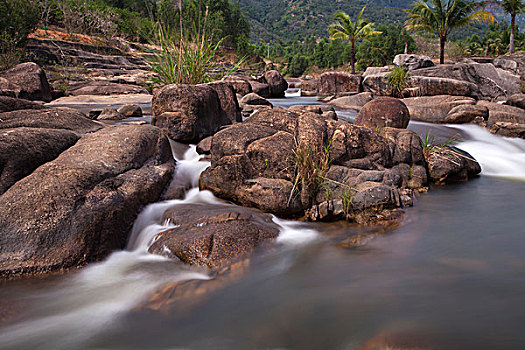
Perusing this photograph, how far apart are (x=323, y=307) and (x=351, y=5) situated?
179m

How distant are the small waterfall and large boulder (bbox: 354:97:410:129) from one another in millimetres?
2119

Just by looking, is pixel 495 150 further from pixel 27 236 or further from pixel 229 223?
pixel 27 236

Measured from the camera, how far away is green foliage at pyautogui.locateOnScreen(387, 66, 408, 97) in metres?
18.3

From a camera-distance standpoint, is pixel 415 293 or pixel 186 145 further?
pixel 186 145

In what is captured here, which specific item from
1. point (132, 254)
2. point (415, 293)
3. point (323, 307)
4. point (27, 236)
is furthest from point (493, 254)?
point (27, 236)

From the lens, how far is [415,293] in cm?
347

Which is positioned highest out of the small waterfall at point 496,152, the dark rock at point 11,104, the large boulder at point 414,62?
the large boulder at point 414,62

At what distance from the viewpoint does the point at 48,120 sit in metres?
5.93

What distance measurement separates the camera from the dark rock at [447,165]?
6.82 meters

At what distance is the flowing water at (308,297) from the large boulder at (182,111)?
2683mm

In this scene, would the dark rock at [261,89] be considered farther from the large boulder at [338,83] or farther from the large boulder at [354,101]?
the large boulder at [354,101]

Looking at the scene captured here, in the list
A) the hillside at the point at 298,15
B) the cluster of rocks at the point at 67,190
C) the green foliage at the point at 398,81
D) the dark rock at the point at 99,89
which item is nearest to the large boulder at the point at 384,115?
the cluster of rocks at the point at 67,190

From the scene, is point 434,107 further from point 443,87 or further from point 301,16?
point 301,16

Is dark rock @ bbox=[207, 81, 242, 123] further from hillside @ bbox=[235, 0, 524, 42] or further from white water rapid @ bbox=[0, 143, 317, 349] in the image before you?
hillside @ bbox=[235, 0, 524, 42]
